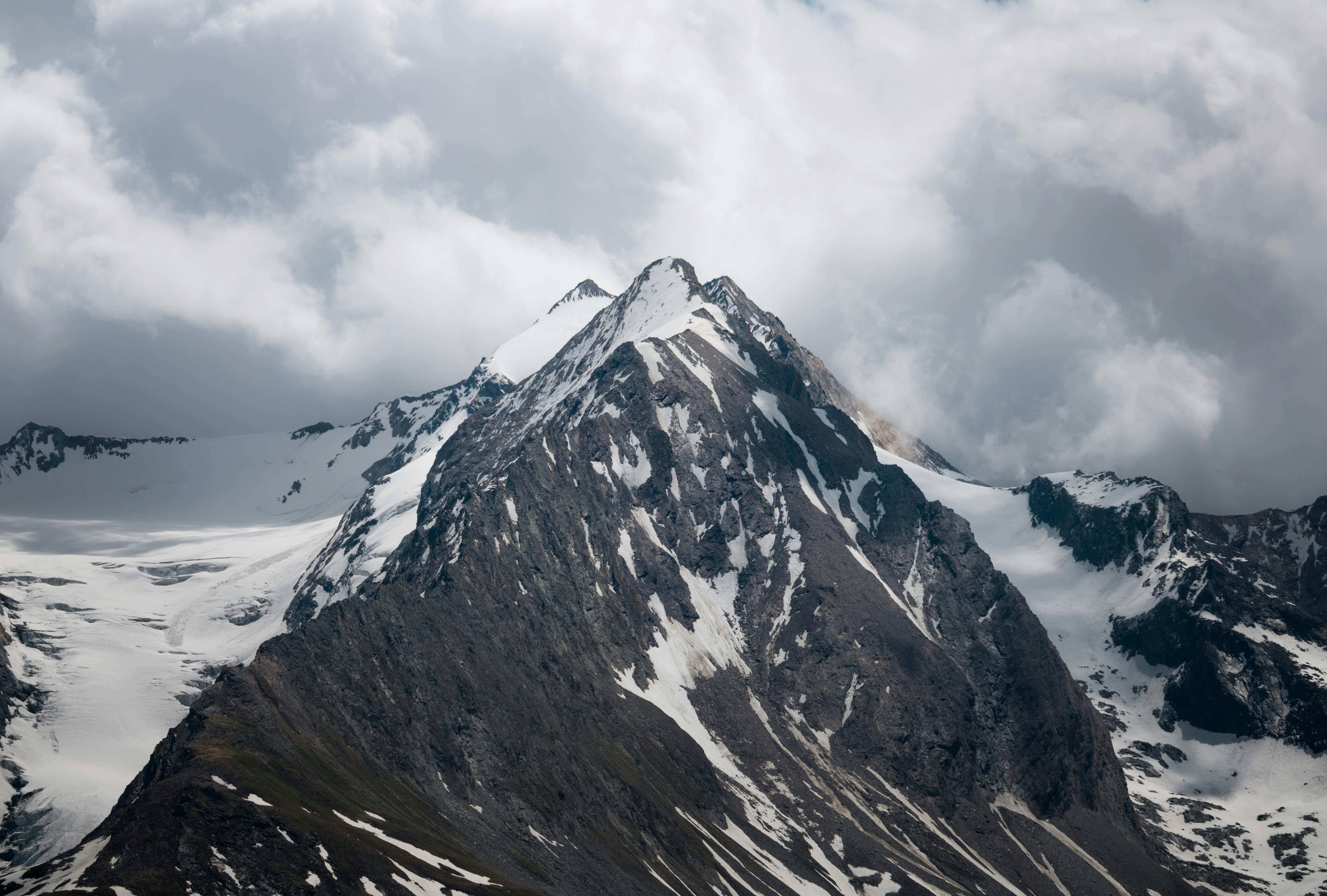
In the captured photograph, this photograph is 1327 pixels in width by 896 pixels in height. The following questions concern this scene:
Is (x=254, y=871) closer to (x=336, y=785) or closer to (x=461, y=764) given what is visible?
(x=336, y=785)

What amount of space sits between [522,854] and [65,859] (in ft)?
243

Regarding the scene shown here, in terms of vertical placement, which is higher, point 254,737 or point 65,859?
point 254,737

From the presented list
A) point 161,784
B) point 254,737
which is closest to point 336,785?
point 254,737

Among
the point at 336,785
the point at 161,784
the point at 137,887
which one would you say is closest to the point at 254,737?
the point at 336,785

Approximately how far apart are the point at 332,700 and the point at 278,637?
18126 millimetres

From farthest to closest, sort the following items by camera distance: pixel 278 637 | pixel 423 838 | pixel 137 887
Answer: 1. pixel 278 637
2. pixel 423 838
3. pixel 137 887

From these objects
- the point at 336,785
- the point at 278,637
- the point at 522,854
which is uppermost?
the point at 278,637

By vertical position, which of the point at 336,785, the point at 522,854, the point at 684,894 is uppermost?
the point at 336,785

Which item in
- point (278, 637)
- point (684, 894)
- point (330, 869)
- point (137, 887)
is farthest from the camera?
point (278, 637)

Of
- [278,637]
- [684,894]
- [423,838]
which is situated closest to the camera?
[423,838]

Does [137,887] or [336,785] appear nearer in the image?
[137,887]

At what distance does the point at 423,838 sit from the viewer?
493 ft

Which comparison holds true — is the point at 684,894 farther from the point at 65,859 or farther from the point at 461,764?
the point at 65,859

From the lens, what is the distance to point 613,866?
602 ft
